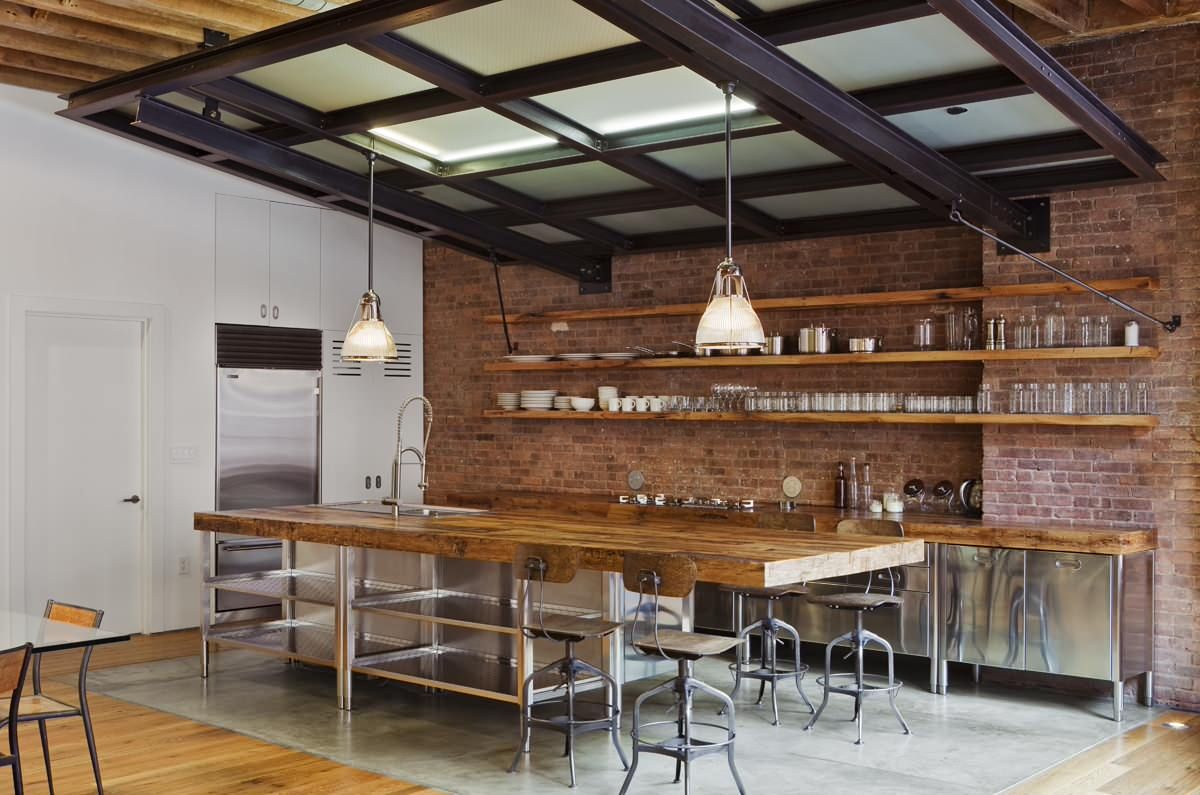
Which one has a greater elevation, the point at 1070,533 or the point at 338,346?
the point at 338,346

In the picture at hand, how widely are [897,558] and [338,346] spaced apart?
568cm

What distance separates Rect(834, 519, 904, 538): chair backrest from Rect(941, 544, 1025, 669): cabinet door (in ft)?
2.06

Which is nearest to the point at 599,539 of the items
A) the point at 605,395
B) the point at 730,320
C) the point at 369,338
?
the point at 730,320

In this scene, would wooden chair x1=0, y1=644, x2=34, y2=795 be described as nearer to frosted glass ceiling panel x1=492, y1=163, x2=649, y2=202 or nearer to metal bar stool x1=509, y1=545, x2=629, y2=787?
metal bar stool x1=509, y1=545, x2=629, y2=787

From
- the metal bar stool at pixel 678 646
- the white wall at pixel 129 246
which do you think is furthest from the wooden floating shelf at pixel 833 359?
the metal bar stool at pixel 678 646

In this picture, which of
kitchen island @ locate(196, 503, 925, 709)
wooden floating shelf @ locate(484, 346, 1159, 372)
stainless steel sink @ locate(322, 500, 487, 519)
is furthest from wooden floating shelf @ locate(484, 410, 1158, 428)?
stainless steel sink @ locate(322, 500, 487, 519)

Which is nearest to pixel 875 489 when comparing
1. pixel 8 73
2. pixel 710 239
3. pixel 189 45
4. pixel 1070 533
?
pixel 1070 533

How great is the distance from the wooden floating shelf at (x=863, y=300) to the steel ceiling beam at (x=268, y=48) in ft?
12.1

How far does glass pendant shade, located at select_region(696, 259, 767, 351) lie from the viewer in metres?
4.86

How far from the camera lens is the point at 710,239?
838 centimetres

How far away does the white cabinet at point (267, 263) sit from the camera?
878 cm

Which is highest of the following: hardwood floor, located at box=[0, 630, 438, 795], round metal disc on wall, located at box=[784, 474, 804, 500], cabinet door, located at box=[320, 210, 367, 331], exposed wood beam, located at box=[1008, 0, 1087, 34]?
exposed wood beam, located at box=[1008, 0, 1087, 34]

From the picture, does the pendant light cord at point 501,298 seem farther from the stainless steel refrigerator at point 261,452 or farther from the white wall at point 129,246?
the white wall at point 129,246

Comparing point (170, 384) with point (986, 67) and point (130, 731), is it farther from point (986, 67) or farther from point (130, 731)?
point (986, 67)
